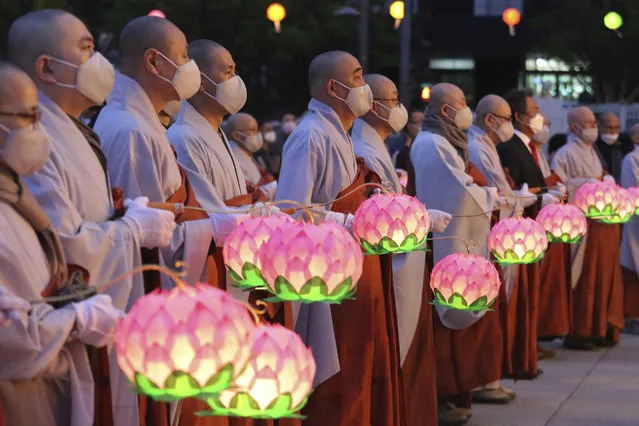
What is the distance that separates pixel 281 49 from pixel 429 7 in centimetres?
897

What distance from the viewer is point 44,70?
3812mm

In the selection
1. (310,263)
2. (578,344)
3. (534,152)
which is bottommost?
(578,344)

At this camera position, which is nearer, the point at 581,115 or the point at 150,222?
the point at 150,222

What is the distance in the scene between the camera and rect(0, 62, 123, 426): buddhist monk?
316cm

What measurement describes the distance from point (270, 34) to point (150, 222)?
21329 millimetres

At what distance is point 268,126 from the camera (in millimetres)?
15844

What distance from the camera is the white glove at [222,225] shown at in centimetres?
459

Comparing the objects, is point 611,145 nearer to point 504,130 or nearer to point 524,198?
point 504,130

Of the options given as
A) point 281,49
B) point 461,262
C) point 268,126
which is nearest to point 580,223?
point 461,262

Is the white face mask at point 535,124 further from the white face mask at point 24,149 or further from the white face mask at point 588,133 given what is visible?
the white face mask at point 24,149

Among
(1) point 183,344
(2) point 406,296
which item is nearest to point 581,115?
(2) point 406,296

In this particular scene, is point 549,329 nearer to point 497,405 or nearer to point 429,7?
point 497,405

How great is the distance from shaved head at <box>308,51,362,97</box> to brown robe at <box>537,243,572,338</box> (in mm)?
4428

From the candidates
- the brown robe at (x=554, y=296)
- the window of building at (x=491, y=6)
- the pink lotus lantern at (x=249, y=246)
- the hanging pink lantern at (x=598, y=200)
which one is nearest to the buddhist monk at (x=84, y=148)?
the pink lotus lantern at (x=249, y=246)
